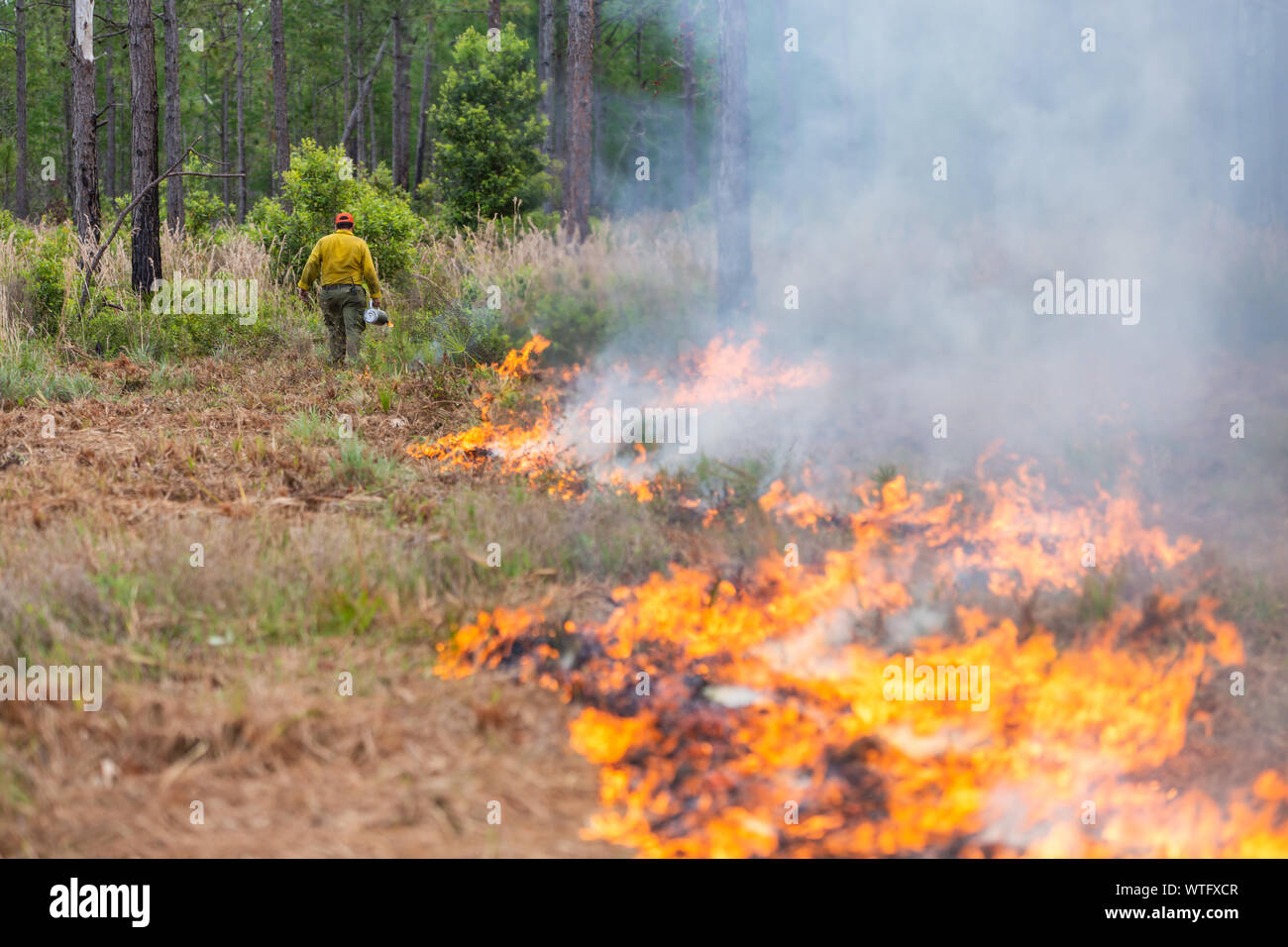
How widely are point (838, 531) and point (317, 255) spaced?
6.61 meters

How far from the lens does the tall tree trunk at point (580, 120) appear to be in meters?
12.9

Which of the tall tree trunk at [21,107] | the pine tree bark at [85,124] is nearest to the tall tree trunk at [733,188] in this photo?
the pine tree bark at [85,124]

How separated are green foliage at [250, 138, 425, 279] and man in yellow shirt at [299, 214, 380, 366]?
2142 mm

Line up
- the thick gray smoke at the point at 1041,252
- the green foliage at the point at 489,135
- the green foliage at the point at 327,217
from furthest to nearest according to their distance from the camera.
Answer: the green foliage at the point at 489,135
the green foliage at the point at 327,217
the thick gray smoke at the point at 1041,252

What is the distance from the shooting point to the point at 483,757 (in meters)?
3.22

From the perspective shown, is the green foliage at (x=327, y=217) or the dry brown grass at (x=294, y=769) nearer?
the dry brown grass at (x=294, y=769)

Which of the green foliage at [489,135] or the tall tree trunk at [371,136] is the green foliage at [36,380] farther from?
the tall tree trunk at [371,136]

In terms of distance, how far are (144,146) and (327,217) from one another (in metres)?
2.21

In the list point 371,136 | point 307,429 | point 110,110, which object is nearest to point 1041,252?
point 307,429

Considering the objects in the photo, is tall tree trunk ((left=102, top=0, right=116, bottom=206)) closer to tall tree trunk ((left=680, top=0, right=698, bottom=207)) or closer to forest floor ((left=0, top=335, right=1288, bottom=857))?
tall tree trunk ((left=680, top=0, right=698, bottom=207))

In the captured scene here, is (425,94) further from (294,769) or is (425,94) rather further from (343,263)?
(294,769)

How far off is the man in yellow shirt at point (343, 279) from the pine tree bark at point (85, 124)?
3.26m
